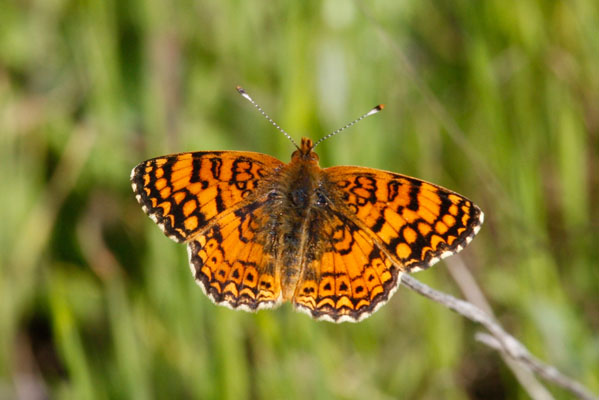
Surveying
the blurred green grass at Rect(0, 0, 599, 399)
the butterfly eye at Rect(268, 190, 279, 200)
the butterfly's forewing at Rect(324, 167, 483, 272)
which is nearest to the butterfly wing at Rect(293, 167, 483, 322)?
the butterfly's forewing at Rect(324, 167, 483, 272)

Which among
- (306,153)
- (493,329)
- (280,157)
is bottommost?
(493,329)

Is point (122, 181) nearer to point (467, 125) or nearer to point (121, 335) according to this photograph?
point (121, 335)

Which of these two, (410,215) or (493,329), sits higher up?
(410,215)

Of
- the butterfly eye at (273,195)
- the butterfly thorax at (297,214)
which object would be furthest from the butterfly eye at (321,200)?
the butterfly eye at (273,195)

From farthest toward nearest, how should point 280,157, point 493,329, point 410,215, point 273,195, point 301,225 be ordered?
point 280,157, point 273,195, point 301,225, point 410,215, point 493,329

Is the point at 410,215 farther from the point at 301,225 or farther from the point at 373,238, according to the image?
the point at 301,225

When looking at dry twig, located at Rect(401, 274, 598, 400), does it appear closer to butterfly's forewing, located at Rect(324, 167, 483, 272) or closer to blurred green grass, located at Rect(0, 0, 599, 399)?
butterfly's forewing, located at Rect(324, 167, 483, 272)

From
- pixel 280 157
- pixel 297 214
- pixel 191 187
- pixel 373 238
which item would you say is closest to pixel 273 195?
pixel 297 214

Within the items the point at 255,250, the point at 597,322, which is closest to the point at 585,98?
the point at 597,322
